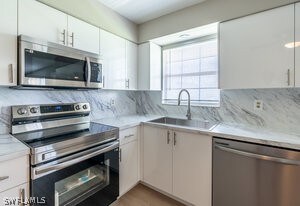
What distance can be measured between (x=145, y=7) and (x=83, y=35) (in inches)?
34.0

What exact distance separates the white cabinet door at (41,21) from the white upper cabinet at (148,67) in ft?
3.77

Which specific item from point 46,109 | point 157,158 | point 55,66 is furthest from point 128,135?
point 55,66

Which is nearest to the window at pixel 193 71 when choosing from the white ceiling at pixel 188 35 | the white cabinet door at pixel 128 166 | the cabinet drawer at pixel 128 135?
the white ceiling at pixel 188 35

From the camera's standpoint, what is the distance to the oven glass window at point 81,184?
1.33 meters

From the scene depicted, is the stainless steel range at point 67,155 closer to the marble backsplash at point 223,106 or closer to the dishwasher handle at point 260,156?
the marble backsplash at point 223,106

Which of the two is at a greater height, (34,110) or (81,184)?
(34,110)

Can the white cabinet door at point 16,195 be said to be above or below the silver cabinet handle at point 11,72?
A: below

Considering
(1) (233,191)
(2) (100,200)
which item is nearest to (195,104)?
(1) (233,191)

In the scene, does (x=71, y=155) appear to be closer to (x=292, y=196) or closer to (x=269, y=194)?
(x=269, y=194)

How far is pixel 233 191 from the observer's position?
1.45 m

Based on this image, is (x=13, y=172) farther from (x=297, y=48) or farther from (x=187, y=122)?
(x=297, y=48)

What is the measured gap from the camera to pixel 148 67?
2422 mm

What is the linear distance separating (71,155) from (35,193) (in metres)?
0.31

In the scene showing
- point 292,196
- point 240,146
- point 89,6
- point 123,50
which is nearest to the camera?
point 292,196
